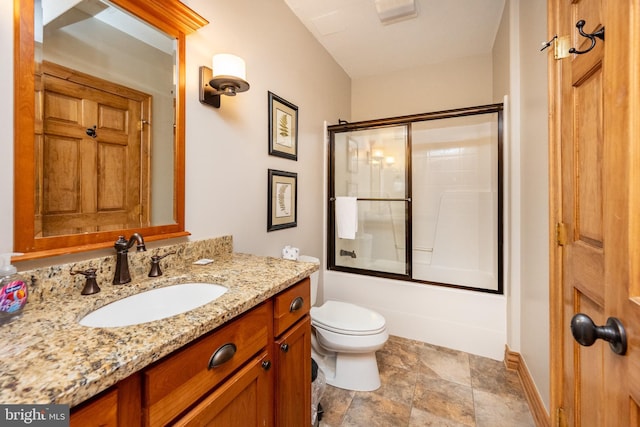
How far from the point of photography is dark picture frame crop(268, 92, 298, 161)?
188 centimetres

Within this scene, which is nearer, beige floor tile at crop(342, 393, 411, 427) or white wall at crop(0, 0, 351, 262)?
white wall at crop(0, 0, 351, 262)

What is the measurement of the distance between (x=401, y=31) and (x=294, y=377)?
8.75ft

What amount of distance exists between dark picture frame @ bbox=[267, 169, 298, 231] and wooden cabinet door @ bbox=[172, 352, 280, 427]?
3.45ft

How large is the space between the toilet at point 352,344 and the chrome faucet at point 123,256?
115 cm

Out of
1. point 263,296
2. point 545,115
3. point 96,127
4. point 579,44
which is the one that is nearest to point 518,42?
point 545,115

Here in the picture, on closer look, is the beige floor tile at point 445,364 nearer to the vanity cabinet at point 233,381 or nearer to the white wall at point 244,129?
the vanity cabinet at point 233,381

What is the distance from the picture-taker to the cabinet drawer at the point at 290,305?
1009 mm

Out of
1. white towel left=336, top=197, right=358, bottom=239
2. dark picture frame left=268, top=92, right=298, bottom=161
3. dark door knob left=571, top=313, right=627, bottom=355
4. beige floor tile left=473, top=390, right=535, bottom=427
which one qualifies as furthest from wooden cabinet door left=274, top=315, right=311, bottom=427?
white towel left=336, top=197, right=358, bottom=239

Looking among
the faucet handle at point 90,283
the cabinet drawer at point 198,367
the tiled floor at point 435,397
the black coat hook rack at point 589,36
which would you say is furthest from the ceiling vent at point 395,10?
the tiled floor at point 435,397

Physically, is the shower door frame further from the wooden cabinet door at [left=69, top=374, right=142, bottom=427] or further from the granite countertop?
the wooden cabinet door at [left=69, top=374, right=142, bottom=427]

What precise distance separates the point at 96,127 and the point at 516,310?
2504mm

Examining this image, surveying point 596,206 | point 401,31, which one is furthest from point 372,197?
point 596,206

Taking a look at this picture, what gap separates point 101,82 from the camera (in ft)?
3.38

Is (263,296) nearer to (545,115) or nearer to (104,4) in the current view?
(104,4)
